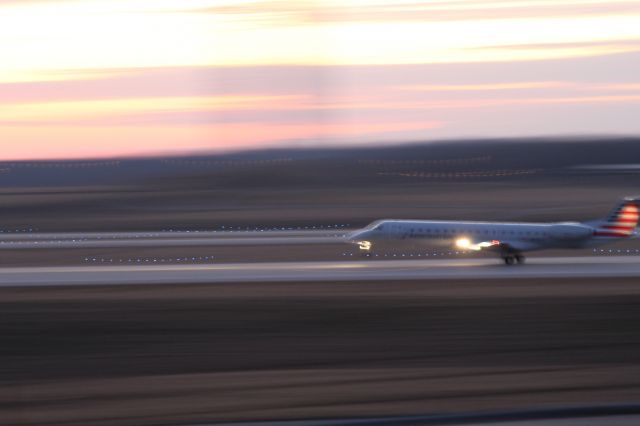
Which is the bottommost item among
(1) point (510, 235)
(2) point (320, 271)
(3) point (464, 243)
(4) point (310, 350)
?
(4) point (310, 350)

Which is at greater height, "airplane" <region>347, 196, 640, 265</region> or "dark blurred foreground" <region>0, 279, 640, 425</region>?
"airplane" <region>347, 196, 640, 265</region>

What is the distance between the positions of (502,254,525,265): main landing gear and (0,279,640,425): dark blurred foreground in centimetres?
723

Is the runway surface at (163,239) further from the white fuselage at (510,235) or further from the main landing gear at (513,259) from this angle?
the main landing gear at (513,259)

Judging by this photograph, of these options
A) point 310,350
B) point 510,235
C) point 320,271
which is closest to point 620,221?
point 510,235

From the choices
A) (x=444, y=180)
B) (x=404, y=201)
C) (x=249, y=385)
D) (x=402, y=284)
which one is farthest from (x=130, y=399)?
(x=444, y=180)

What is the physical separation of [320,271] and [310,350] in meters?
14.8

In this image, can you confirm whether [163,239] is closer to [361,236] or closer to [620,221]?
[361,236]

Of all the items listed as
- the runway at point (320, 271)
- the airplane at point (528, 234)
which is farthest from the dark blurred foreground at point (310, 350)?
the airplane at point (528, 234)

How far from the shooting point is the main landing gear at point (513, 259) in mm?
40750

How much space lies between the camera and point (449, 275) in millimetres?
35719

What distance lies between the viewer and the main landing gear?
4075 cm

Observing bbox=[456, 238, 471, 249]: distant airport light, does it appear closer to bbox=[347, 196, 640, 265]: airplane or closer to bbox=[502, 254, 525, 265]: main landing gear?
bbox=[347, 196, 640, 265]: airplane

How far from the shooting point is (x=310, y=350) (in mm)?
22484

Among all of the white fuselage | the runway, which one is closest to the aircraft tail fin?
the white fuselage
